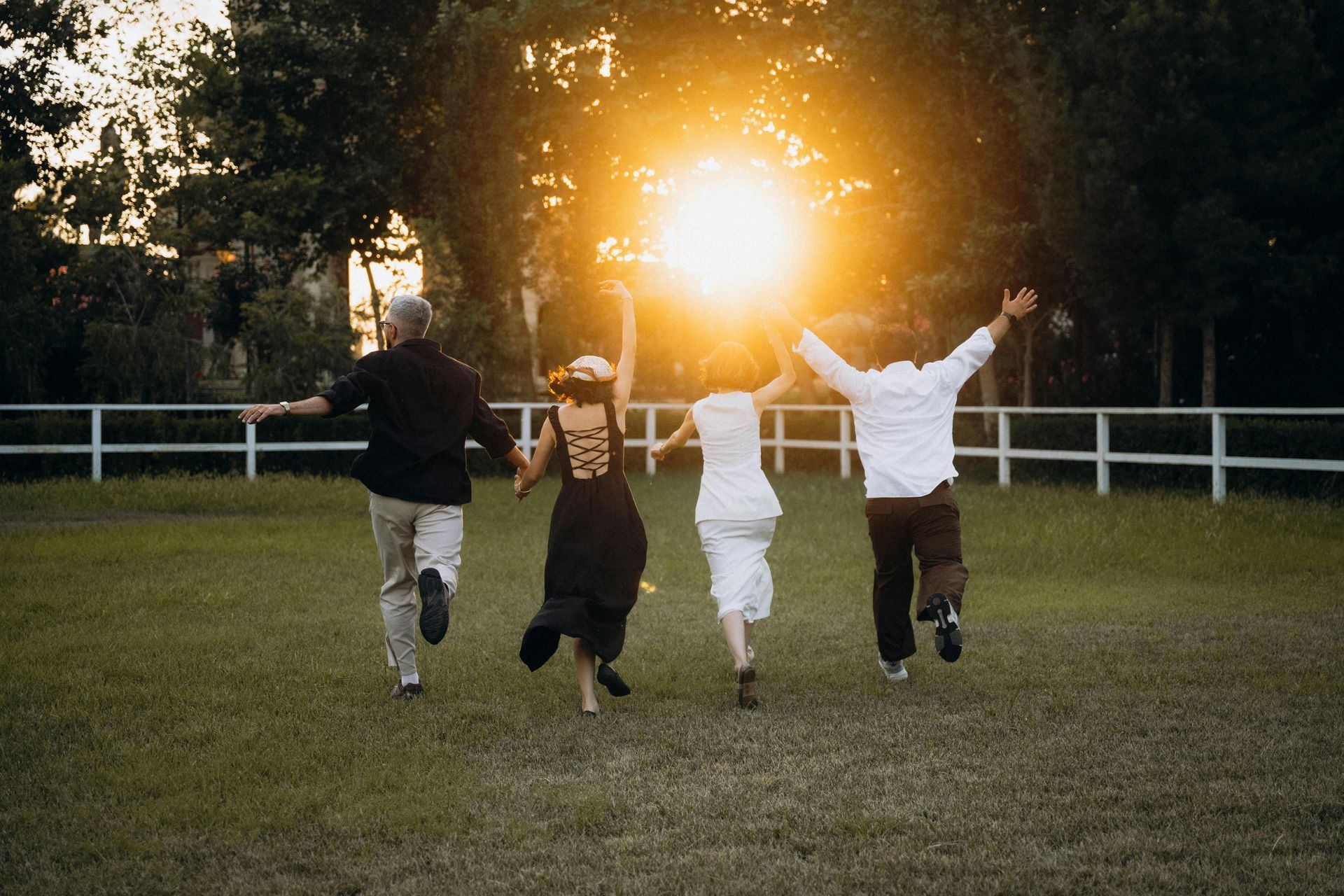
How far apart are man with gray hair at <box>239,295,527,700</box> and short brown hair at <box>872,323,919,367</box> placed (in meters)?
2.11

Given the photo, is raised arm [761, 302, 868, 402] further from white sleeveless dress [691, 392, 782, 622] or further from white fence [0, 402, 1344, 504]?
white fence [0, 402, 1344, 504]

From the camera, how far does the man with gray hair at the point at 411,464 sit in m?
6.70

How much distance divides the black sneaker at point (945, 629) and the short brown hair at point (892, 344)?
4.22 feet

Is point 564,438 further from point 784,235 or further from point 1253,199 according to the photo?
point 784,235

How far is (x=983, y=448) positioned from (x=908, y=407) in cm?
1457

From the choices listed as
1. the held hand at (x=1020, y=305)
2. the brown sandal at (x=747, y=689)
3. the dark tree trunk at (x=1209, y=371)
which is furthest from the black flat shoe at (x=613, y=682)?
the dark tree trunk at (x=1209, y=371)

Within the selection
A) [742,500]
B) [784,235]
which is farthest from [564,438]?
[784,235]

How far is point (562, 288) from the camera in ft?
103

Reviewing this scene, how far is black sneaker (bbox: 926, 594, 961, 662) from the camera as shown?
6148mm

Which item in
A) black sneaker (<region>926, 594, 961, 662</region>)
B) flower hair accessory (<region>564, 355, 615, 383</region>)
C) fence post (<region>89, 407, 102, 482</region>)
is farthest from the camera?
fence post (<region>89, 407, 102, 482</region>)

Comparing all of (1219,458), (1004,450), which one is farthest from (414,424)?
(1004,450)

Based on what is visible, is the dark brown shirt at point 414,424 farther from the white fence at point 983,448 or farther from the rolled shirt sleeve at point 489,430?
the white fence at point 983,448

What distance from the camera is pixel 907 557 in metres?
6.95

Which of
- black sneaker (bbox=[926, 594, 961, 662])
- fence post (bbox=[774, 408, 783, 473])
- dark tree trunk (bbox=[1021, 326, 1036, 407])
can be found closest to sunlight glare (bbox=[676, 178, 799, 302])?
fence post (bbox=[774, 408, 783, 473])
